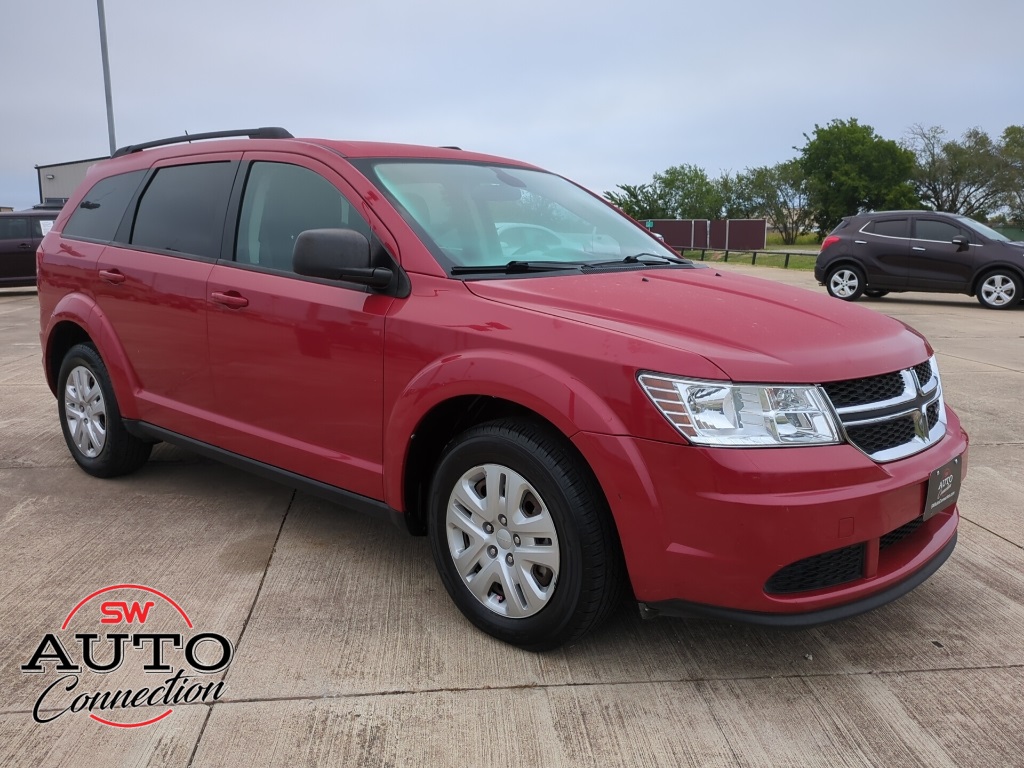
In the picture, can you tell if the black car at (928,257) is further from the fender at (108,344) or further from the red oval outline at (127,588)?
the red oval outline at (127,588)

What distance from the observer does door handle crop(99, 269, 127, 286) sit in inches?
172

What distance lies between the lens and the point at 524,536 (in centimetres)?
282

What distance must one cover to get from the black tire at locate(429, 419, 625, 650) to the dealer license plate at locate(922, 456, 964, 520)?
986 mm

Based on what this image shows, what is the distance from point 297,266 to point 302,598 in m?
1.24

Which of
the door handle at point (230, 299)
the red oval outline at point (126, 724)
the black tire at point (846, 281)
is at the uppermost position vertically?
the door handle at point (230, 299)

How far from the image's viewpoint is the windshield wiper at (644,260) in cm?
355

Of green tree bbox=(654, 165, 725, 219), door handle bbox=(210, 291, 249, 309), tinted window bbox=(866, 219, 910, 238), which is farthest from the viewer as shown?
green tree bbox=(654, 165, 725, 219)

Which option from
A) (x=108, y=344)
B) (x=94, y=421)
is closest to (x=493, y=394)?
(x=108, y=344)

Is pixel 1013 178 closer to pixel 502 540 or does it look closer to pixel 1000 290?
pixel 1000 290

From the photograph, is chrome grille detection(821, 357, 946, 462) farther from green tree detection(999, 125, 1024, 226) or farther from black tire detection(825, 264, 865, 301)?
green tree detection(999, 125, 1024, 226)

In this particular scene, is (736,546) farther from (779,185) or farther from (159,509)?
(779,185)

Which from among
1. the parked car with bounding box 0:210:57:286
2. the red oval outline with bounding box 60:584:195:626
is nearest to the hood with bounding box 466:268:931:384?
the red oval outline with bounding box 60:584:195:626

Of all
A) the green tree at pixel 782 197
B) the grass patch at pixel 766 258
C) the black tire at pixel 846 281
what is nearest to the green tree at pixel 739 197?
the green tree at pixel 782 197

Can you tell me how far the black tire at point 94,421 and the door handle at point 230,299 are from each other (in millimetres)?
1144
